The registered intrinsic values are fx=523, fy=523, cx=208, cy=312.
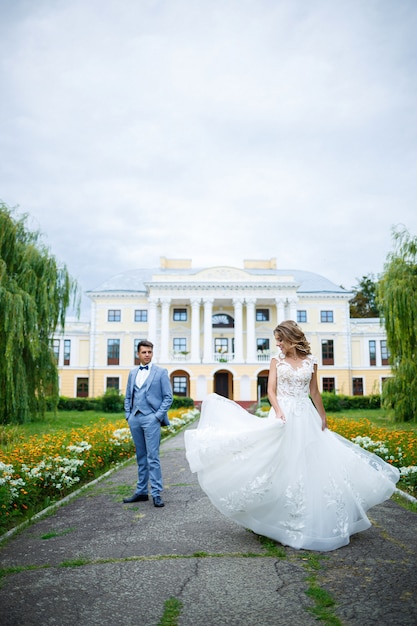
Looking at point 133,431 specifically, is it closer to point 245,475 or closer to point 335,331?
point 245,475

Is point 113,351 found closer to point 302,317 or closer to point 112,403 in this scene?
point 112,403

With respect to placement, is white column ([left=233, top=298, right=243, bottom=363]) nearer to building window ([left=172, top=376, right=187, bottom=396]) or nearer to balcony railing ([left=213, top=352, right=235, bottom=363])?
balcony railing ([left=213, top=352, right=235, bottom=363])

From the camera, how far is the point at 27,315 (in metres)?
16.0

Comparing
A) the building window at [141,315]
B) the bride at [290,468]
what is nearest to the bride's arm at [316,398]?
the bride at [290,468]

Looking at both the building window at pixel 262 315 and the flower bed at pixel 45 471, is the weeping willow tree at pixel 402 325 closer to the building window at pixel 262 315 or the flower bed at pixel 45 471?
the flower bed at pixel 45 471

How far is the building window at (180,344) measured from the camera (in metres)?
47.6

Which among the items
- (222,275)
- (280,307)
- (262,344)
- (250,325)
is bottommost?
(262,344)

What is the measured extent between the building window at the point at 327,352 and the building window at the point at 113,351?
18.8 meters

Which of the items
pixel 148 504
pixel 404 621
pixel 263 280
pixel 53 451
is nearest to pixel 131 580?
pixel 404 621

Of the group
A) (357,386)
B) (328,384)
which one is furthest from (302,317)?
(357,386)

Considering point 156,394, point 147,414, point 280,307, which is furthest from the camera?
point 280,307

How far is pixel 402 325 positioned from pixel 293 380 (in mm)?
13777

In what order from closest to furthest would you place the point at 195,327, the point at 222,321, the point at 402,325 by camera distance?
the point at 402,325 → the point at 195,327 → the point at 222,321

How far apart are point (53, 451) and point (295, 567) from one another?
5.51 metres
